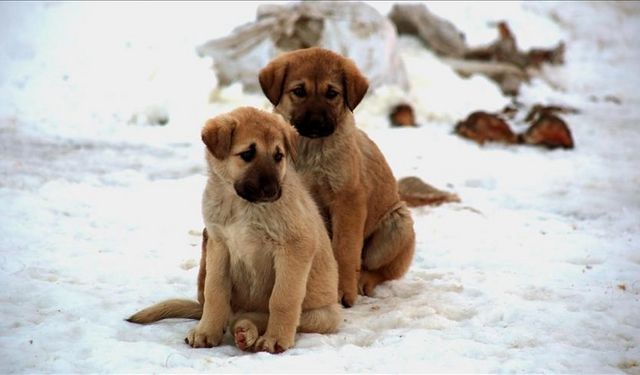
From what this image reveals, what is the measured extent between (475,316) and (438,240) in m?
2.66

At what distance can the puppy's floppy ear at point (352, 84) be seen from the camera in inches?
231

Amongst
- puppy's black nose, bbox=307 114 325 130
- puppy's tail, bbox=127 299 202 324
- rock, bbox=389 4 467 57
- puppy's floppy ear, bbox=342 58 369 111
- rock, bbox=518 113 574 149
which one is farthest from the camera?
rock, bbox=389 4 467 57

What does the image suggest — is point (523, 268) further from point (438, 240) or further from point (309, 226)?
point (309, 226)

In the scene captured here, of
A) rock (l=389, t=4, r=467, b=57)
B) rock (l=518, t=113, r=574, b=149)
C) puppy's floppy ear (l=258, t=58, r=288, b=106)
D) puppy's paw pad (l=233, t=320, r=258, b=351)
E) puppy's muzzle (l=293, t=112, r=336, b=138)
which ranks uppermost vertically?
rock (l=389, t=4, r=467, b=57)

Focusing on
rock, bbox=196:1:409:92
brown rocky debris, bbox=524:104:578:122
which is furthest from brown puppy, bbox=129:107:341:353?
brown rocky debris, bbox=524:104:578:122

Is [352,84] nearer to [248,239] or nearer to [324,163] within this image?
[324,163]

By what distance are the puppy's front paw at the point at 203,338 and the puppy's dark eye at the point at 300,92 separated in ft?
6.42

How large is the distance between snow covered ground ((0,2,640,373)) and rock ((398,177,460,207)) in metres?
0.24

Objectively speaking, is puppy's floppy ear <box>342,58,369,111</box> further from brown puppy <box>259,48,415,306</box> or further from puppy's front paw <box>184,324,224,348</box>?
puppy's front paw <box>184,324,224,348</box>

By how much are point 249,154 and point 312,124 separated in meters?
1.20

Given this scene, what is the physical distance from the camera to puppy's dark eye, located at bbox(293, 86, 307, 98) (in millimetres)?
5768

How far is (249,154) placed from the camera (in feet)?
14.9

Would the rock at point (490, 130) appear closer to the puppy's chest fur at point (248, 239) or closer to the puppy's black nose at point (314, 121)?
the puppy's black nose at point (314, 121)

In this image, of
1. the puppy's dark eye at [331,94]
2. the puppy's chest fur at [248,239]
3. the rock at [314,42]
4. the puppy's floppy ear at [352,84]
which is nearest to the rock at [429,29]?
the rock at [314,42]
